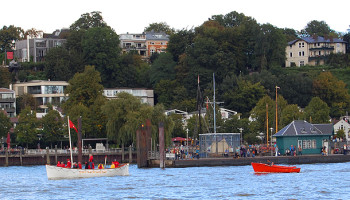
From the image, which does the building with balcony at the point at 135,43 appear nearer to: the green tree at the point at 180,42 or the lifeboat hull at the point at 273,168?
the green tree at the point at 180,42

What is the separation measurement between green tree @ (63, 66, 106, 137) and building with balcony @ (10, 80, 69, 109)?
25.0 meters

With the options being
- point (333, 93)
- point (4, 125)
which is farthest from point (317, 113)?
point (4, 125)

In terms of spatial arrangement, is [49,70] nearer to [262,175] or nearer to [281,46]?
[281,46]

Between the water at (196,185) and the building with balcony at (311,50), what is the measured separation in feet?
298

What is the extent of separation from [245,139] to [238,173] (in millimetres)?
39988

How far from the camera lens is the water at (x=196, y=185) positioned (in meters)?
62.7

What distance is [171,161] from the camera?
288 ft

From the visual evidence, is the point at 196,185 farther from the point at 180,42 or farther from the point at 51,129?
the point at 180,42

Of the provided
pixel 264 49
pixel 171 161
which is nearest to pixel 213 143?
pixel 171 161

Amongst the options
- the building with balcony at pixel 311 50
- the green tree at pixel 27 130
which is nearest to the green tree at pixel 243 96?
the building with balcony at pixel 311 50

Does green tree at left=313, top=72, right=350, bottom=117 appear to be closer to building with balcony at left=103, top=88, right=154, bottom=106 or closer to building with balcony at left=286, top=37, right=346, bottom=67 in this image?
building with balcony at left=286, top=37, right=346, bottom=67

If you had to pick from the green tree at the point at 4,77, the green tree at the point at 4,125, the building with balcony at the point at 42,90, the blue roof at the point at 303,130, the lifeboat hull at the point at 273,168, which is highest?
the green tree at the point at 4,77

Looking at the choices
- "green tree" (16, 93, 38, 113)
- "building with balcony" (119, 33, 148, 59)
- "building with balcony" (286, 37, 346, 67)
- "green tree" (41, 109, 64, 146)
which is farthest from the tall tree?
"building with balcony" (119, 33, 148, 59)

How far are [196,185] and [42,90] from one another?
90.2 metres
